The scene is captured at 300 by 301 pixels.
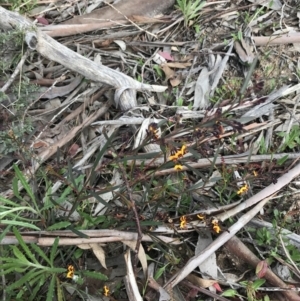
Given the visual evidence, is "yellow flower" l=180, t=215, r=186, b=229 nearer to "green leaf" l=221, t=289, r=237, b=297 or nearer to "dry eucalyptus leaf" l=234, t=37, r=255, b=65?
"green leaf" l=221, t=289, r=237, b=297

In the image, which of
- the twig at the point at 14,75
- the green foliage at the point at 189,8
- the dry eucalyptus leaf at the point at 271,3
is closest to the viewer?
the twig at the point at 14,75

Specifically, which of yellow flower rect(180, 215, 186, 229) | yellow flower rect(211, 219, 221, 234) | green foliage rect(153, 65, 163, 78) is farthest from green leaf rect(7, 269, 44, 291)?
green foliage rect(153, 65, 163, 78)

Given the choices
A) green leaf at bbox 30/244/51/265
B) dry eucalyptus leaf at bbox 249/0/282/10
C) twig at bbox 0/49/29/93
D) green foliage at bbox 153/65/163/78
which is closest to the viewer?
green leaf at bbox 30/244/51/265

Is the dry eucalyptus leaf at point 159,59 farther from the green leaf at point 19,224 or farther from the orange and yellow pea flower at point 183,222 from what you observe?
the green leaf at point 19,224

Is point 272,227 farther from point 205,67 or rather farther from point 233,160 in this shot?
point 205,67

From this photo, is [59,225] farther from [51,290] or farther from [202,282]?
[202,282]

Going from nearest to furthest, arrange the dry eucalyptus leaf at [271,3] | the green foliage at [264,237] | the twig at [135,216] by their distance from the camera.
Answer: the twig at [135,216] → the green foliage at [264,237] → the dry eucalyptus leaf at [271,3]

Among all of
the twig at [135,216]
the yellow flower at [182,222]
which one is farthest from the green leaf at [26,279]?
the yellow flower at [182,222]
